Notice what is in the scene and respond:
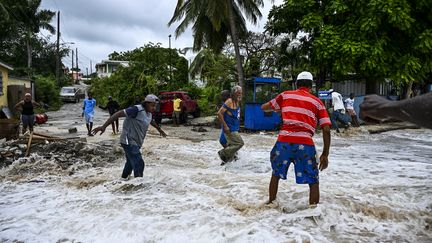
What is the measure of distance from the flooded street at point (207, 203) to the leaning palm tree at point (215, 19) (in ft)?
37.9

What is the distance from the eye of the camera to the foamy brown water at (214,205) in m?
4.30

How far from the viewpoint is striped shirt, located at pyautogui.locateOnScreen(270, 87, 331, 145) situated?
4.53 metres

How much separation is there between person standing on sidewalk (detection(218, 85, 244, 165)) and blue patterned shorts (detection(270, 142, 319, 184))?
3063mm

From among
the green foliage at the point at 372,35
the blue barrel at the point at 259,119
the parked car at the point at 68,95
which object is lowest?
the blue barrel at the point at 259,119

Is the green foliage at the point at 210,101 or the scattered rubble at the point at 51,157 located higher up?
the green foliage at the point at 210,101

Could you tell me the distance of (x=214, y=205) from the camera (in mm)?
5285

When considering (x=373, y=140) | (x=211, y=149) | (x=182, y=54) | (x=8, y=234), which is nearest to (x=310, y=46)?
(x=373, y=140)

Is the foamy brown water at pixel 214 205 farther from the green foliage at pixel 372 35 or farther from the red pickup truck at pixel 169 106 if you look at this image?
the red pickup truck at pixel 169 106

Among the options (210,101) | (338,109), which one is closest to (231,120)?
(338,109)

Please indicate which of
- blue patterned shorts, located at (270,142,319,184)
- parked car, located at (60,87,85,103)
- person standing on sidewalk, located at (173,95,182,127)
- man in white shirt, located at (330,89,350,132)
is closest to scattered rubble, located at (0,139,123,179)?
blue patterned shorts, located at (270,142,319,184)

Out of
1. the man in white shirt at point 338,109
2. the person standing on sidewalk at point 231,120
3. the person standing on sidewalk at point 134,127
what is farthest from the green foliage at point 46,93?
the person standing on sidewalk at point 134,127

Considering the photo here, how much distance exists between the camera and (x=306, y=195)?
5566 mm

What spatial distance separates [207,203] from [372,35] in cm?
1312

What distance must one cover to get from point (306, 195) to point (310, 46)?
14.4 meters
